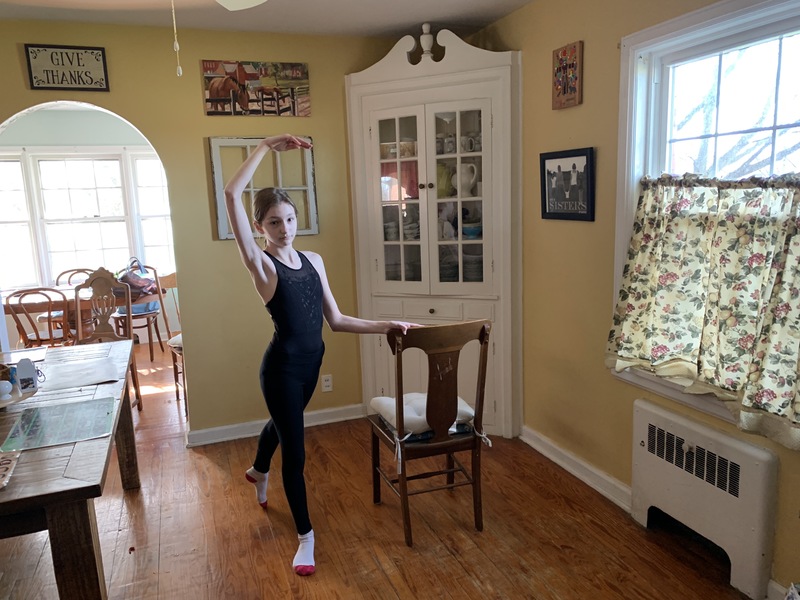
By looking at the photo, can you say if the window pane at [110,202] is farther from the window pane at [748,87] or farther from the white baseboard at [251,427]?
the window pane at [748,87]

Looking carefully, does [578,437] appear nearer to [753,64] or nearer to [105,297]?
[753,64]

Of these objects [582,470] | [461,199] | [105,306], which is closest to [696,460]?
[582,470]

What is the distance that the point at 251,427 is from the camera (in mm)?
3754

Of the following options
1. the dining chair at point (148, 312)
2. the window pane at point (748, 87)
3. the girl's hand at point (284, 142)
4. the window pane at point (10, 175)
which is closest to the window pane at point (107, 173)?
the window pane at point (10, 175)

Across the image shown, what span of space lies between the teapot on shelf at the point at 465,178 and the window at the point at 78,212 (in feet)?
12.5

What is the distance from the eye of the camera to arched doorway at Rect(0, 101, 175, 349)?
5.88 meters

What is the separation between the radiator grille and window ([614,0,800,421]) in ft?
0.50

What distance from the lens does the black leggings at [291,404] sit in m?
2.32

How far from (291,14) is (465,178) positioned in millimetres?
1240

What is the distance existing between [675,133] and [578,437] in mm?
1493

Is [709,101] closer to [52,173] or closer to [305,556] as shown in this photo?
[305,556]

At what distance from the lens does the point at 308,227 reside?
12.1ft

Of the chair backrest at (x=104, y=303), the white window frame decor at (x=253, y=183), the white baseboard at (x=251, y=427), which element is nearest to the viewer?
the white window frame decor at (x=253, y=183)

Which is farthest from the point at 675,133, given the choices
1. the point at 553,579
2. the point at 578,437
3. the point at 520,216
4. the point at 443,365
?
the point at 553,579
